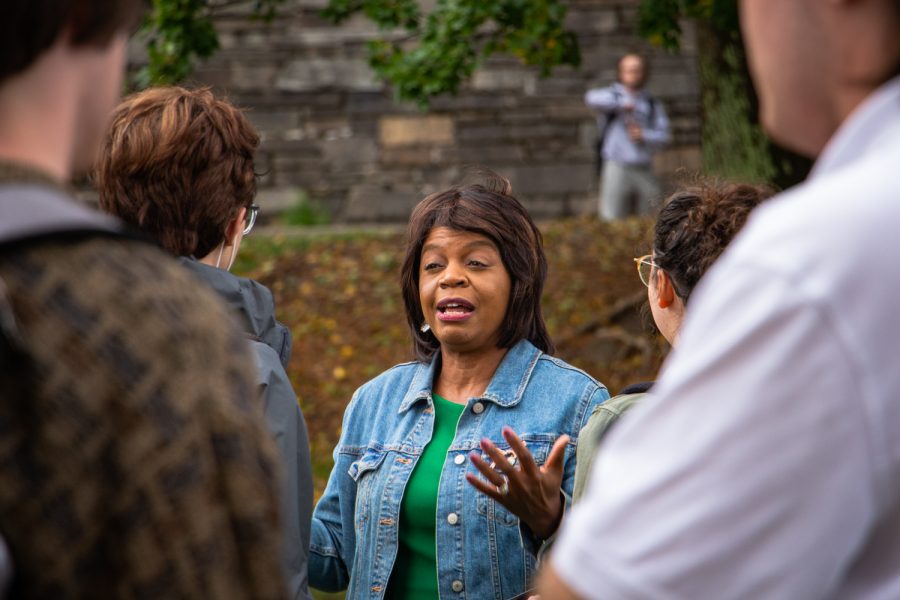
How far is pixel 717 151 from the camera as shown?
870 cm

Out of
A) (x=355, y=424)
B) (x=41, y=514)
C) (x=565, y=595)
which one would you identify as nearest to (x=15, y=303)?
(x=41, y=514)

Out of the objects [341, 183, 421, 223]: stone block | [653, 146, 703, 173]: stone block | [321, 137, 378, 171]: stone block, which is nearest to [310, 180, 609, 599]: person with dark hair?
[341, 183, 421, 223]: stone block

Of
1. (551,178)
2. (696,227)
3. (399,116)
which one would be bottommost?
(551,178)

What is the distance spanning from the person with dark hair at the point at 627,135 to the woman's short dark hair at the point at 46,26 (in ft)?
32.0

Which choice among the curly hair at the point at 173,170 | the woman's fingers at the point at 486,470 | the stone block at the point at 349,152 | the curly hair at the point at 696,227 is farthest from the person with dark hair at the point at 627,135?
the curly hair at the point at 173,170

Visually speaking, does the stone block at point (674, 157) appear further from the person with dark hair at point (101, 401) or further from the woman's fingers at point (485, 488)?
the person with dark hair at point (101, 401)

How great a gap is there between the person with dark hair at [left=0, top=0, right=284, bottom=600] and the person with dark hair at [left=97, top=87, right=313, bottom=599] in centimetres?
125

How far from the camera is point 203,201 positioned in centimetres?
253

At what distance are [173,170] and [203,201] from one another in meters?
0.09

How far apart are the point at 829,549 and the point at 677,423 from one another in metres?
0.16

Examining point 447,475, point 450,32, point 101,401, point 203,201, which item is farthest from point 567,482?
point 450,32

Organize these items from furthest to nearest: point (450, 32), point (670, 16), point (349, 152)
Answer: point (349, 152) < point (670, 16) < point (450, 32)

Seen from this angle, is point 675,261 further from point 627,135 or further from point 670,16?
point 627,135

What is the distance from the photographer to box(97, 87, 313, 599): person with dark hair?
2475 mm
